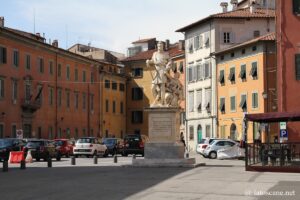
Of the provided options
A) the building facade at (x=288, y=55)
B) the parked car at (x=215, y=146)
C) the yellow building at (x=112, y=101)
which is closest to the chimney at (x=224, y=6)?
the yellow building at (x=112, y=101)

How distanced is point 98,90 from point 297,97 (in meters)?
39.4

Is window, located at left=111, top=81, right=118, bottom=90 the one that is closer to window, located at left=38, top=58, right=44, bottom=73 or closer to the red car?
window, located at left=38, top=58, right=44, bottom=73

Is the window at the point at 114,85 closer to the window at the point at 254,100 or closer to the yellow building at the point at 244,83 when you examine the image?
the yellow building at the point at 244,83

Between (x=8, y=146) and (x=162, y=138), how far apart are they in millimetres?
14089

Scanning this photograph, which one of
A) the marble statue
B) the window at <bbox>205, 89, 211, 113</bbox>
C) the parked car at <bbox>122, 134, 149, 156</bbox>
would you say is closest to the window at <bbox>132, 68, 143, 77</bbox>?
the window at <bbox>205, 89, 211, 113</bbox>

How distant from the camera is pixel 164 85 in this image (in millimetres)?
30266

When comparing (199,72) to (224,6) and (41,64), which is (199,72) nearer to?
(224,6)

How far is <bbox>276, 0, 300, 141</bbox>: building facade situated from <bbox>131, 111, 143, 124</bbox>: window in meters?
47.6

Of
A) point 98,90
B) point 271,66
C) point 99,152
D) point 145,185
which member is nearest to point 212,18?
point 271,66

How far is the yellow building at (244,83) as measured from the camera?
60.7m

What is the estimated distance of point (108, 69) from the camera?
86.9m

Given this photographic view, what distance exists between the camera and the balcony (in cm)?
6162

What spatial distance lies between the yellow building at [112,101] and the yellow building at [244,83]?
1839 centimetres

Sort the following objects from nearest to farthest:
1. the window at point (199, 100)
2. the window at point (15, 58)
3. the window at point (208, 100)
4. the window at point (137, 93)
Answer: the window at point (15, 58), the window at point (208, 100), the window at point (199, 100), the window at point (137, 93)
